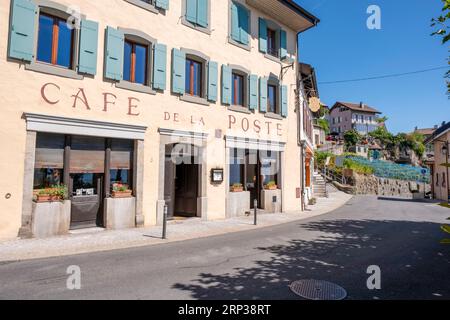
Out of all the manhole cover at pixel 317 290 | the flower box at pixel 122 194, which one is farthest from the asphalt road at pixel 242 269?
the flower box at pixel 122 194

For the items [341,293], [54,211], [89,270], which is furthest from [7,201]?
[341,293]

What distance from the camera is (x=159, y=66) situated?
10.7 m

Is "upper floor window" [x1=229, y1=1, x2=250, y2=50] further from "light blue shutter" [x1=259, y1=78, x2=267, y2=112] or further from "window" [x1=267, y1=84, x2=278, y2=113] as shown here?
"window" [x1=267, y1=84, x2=278, y2=113]

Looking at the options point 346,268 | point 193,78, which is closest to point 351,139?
point 193,78

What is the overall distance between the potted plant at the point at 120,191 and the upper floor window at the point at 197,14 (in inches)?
278

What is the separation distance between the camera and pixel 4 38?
25.5 ft

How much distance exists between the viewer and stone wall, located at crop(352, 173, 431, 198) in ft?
109

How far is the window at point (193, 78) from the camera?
1205 cm

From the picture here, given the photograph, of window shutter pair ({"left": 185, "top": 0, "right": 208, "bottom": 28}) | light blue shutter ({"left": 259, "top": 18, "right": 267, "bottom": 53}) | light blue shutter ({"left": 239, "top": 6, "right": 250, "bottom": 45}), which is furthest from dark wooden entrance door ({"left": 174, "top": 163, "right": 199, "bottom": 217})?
light blue shutter ({"left": 259, "top": 18, "right": 267, "bottom": 53})

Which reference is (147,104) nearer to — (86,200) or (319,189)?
(86,200)

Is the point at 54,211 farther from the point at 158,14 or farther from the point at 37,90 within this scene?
the point at 158,14

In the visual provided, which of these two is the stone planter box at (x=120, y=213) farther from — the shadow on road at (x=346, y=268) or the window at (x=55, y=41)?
the shadow on road at (x=346, y=268)

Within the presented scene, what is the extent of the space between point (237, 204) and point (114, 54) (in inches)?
319

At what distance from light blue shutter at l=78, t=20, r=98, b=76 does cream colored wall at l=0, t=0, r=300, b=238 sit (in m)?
0.22
